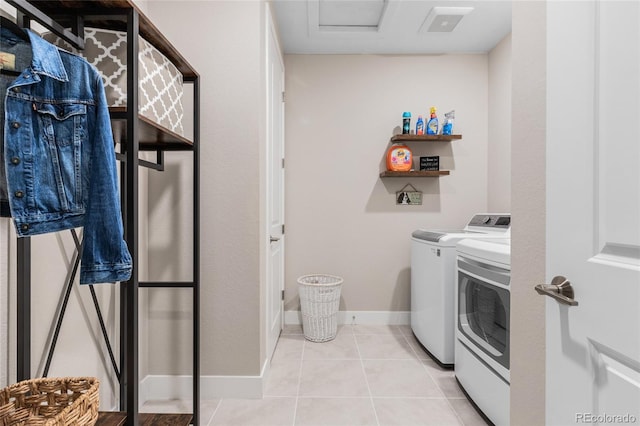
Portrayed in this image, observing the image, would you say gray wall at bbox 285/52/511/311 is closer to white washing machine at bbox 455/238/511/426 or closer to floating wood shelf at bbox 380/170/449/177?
floating wood shelf at bbox 380/170/449/177

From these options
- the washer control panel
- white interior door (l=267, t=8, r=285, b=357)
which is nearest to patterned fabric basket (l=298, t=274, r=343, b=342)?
white interior door (l=267, t=8, r=285, b=357)

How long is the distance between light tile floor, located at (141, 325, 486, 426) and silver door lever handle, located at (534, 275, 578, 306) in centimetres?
127

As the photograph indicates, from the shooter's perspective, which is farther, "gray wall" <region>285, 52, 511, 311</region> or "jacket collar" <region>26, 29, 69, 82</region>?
"gray wall" <region>285, 52, 511, 311</region>

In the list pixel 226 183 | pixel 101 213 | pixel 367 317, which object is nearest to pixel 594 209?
pixel 101 213

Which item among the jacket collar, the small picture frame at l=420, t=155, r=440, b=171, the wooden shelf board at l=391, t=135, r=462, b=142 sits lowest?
the jacket collar

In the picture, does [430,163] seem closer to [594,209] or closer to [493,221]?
[493,221]

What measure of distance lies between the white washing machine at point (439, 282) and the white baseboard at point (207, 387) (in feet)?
3.97

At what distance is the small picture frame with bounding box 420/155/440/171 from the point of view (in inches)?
124

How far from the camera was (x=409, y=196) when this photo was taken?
326cm

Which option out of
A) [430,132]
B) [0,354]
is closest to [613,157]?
[0,354]

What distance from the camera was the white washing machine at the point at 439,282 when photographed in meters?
2.28

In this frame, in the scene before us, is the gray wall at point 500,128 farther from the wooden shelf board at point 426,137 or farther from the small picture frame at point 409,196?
the small picture frame at point 409,196

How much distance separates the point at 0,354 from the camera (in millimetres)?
1023

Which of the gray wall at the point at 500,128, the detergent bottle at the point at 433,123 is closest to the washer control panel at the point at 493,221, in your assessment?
the gray wall at the point at 500,128
